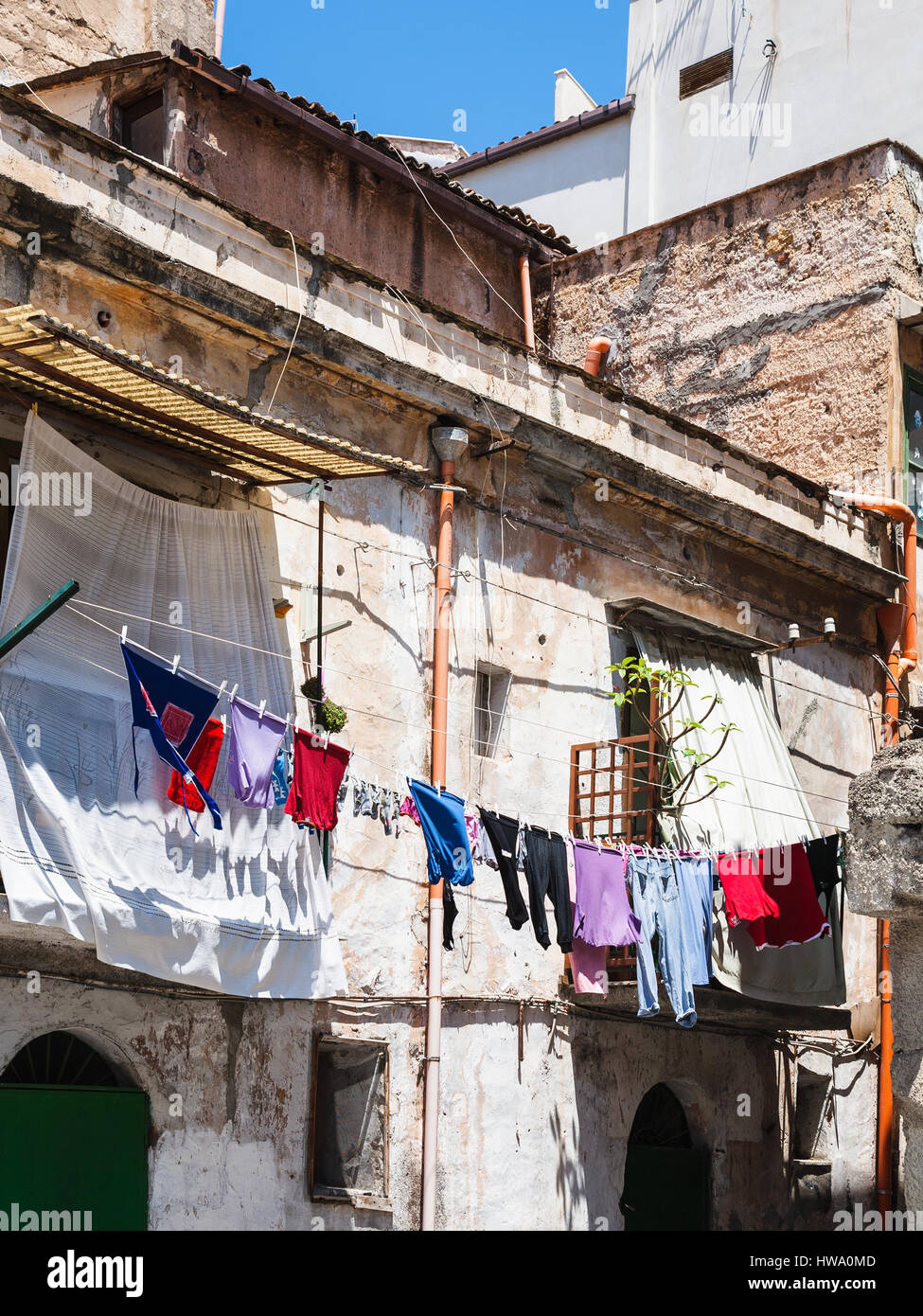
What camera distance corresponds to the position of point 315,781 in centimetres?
952

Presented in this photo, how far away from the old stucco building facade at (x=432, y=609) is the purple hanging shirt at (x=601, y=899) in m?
0.86

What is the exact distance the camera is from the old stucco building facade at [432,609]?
381 inches

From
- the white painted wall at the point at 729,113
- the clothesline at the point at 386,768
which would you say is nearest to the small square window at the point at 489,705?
the clothesline at the point at 386,768

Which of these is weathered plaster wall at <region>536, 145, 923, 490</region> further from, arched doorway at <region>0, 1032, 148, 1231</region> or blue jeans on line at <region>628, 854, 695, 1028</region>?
arched doorway at <region>0, 1032, 148, 1231</region>

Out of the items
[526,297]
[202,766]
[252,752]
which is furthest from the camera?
[526,297]

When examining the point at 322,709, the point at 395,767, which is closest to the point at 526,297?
the point at 395,767

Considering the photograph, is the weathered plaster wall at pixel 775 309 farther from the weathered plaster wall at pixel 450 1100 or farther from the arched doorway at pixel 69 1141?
the arched doorway at pixel 69 1141

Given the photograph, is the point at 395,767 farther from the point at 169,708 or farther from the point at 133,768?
the point at 169,708

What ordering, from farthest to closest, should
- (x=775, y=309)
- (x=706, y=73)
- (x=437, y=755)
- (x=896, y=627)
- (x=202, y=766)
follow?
(x=706, y=73) < (x=775, y=309) < (x=896, y=627) < (x=437, y=755) < (x=202, y=766)

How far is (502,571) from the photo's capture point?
482 inches

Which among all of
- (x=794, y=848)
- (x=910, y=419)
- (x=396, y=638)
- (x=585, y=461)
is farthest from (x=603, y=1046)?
(x=910, y=419)

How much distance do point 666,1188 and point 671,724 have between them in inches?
140

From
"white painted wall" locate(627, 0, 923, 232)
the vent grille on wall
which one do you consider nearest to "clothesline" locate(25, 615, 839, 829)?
"white painted wall" locate(627, 0, 923, 232)
